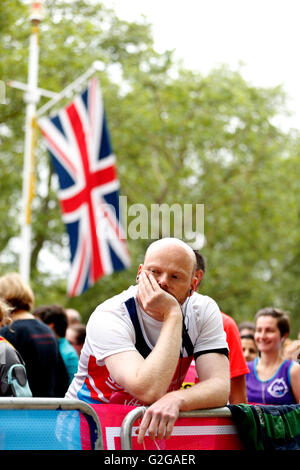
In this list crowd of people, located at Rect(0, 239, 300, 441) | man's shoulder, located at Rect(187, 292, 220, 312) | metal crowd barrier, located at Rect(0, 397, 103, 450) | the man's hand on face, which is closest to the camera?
metal crowd barrier, located at Rect(0, 397, 103, 450)

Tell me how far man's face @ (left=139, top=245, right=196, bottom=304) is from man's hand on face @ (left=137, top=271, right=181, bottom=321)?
0.05 m

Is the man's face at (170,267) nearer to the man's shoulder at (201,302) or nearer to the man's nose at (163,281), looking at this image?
the man's nose at (163,281)

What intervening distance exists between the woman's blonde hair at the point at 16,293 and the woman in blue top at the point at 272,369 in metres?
1.86

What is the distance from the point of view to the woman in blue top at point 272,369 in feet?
18.4

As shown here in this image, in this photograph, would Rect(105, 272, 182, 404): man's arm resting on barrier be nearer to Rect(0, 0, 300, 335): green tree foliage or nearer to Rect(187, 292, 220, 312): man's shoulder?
Rect(187, 292, 220, 312): man's shoulder

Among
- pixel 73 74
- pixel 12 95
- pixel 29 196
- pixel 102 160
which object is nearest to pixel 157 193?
pixel 73 74

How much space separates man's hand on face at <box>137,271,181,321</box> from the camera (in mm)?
3236

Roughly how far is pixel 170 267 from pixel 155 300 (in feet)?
0.62

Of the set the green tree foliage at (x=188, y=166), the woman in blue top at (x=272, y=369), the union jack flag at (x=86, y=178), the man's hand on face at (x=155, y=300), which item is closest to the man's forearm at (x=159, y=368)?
the man's hand on face at (x=155, y=300)

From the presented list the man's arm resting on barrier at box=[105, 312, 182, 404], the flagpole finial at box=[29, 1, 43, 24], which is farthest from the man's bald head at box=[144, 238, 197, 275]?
the flagpole finial at box=[29, 1, 43, 24]

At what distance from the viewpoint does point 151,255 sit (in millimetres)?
3379

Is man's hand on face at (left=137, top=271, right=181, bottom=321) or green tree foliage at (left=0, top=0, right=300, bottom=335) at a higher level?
green tree foliage at (left=0, top=0, right=300, bottom=335)

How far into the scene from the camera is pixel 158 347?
10.2ft

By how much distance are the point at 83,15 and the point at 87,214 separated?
12.0 m
